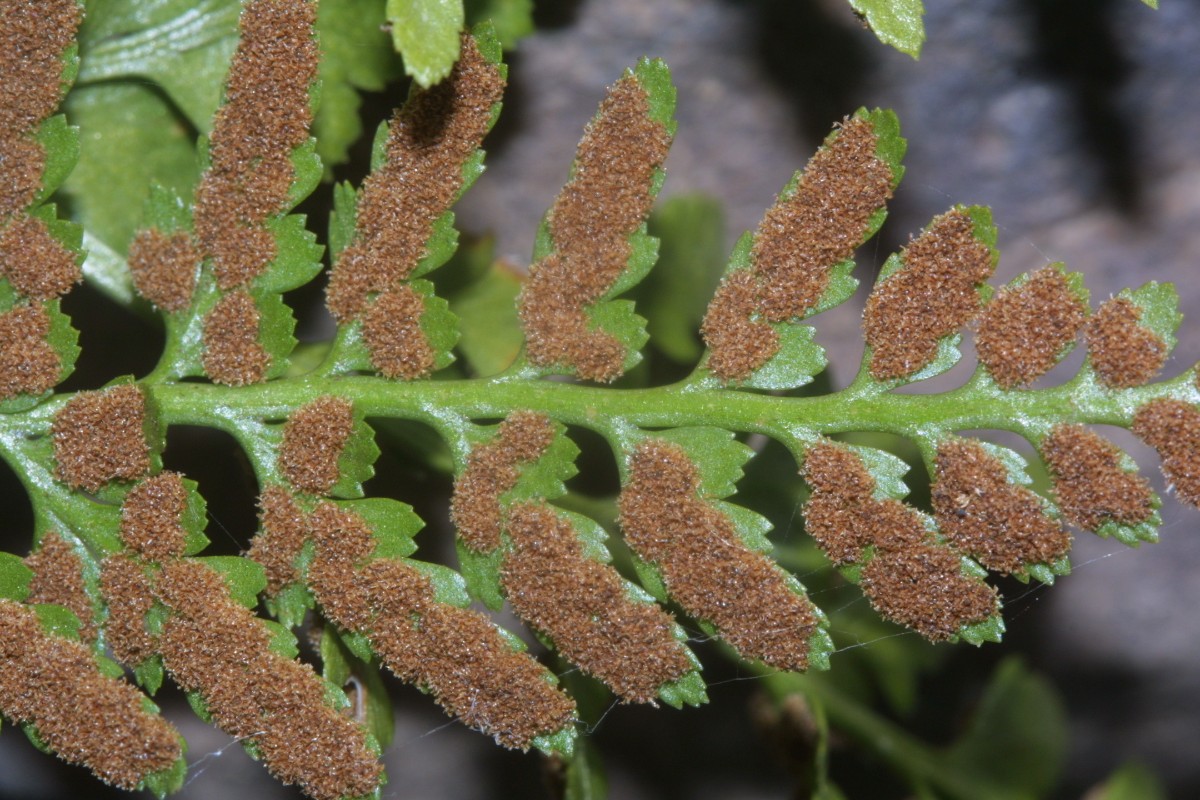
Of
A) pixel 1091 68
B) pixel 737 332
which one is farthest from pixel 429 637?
pixel 1091 68

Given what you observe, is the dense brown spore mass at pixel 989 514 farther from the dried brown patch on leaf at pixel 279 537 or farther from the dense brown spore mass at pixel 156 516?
the dense brown spore mass at pixel 156 516

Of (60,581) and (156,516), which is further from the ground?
(156,516)

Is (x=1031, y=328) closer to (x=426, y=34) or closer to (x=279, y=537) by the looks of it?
(x=426, y=34)

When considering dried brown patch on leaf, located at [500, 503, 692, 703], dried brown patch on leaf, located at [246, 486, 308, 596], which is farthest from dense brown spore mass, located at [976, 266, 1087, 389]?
dried brown patch on leaf, located at [246, 486, 308, 596]

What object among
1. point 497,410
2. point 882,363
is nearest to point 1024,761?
point 882,363

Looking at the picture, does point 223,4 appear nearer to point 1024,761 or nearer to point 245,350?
point 245,350

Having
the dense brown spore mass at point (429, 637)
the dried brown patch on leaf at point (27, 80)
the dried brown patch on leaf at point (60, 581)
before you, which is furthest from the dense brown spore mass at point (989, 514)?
the dried brown patch on leaf at point (27, 80)
